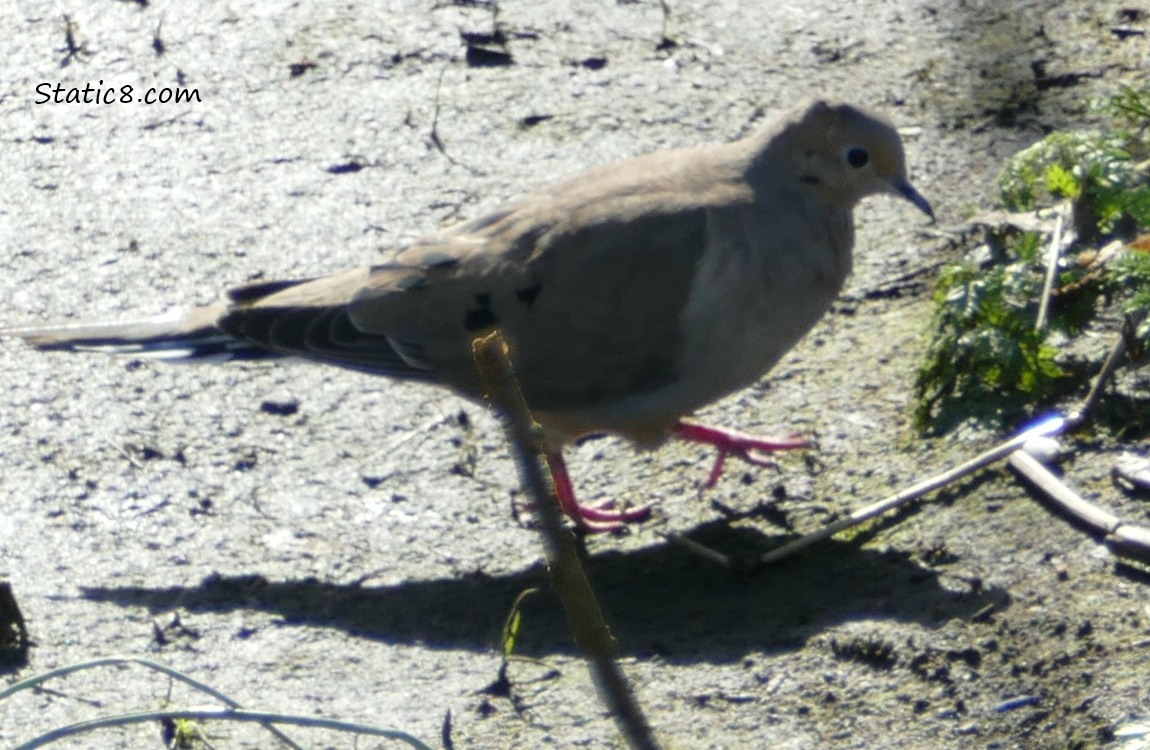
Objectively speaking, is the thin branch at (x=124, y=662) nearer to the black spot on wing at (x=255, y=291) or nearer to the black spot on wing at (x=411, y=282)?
the black spot on wing at (x=411, y=282)

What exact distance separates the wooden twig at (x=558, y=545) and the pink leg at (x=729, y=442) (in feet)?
8.83

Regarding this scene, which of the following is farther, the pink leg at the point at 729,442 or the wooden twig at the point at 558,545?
the pink leg at the point at 729,442

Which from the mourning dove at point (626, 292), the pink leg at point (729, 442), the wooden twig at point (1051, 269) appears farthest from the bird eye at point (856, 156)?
the pink leg at point (729, 442)

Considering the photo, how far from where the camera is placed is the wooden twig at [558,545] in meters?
1.01

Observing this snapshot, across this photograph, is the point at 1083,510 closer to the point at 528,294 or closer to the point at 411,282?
the point at 528,294

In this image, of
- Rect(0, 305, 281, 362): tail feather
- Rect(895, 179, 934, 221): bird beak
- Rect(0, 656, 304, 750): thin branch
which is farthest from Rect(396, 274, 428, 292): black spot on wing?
Rect(0, 656, 304, 750): thin branch

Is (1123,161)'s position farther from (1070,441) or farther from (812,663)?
(812,663)

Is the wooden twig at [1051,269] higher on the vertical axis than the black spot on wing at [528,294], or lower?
lower

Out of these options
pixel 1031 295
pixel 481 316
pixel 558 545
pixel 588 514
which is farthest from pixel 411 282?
pixel 558 545

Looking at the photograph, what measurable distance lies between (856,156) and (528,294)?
0.84 m

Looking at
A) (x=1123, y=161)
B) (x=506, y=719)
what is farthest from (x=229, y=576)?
(x=1123, y=161)

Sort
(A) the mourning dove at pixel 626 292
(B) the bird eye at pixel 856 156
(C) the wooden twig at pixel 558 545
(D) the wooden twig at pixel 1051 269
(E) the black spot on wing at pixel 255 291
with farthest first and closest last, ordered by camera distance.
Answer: (E) the black spot on wing at pixel 255 291 < (B) the bird eye at pixel 856 156 < (D) the wooden twig at pixel 1051 269 < (A) the mourning dove at pixel 626 292 < (C) the wooden twig at pixel 558 545

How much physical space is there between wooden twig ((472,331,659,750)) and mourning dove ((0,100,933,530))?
2.48 m

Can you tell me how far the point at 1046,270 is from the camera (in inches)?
150
